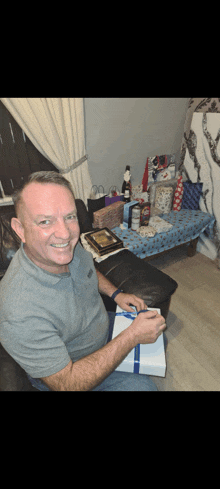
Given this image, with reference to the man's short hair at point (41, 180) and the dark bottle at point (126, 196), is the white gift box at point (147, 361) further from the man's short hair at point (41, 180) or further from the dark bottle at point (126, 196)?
the dark bottle at point (126, 196)

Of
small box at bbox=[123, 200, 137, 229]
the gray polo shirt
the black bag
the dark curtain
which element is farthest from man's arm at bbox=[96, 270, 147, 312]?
the dark curtain

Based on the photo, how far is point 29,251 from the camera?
2.91 ft

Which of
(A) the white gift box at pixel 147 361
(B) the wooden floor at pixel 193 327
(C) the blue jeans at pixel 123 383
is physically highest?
(A) the white gift box at pixel 147 361

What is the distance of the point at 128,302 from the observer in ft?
4.41

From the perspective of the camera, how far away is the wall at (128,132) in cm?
242

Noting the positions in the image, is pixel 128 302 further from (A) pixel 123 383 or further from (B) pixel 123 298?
(A) pixel 123 383

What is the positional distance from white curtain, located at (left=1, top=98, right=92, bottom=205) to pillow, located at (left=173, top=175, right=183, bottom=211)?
114 centimetres

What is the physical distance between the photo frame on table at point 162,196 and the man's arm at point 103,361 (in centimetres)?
185

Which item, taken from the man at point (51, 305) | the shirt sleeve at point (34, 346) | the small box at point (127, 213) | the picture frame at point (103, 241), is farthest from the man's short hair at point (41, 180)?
the small box at point (127, 213)

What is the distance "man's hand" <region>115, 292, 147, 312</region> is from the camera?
1.31 m

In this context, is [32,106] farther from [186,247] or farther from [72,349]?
[186,247]

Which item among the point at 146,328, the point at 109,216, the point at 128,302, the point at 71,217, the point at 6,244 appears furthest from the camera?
the point at 109,216

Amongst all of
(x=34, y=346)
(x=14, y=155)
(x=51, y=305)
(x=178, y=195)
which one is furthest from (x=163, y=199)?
(x=34, y=346)

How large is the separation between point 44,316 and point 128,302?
652mm
